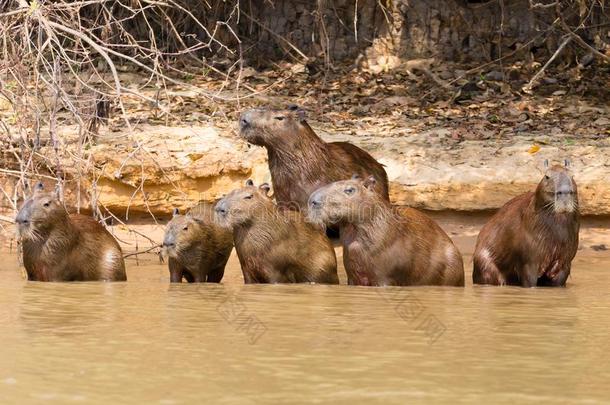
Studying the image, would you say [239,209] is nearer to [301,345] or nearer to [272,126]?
[272,126]

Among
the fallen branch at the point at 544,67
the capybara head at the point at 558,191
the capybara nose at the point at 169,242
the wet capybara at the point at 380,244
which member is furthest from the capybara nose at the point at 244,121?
the fallen branch at the point at 544,67

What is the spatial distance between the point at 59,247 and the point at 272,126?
216 centimetres

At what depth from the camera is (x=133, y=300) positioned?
6633mm

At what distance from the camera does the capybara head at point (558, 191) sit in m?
7.51

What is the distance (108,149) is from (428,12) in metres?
4.09

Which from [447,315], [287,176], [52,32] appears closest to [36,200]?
[52,32]

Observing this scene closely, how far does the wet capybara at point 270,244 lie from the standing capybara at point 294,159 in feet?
4.60

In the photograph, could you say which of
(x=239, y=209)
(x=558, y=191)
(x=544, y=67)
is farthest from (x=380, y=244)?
(x=544, y=67)

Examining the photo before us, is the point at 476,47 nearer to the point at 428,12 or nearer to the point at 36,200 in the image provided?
the point at 428,12

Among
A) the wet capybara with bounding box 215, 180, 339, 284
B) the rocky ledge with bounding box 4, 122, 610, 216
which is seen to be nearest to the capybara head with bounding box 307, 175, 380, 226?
the wet capybara with bounding box 215, 180, 339, 284

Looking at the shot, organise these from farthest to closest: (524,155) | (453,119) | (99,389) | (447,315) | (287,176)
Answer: (453,119) → (524,155) → (287,176) → (447,315) → (99,389)

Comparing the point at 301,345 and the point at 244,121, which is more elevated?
the point at 244,121

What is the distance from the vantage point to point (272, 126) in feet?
30.8

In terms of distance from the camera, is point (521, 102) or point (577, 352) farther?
point (521, 102)
